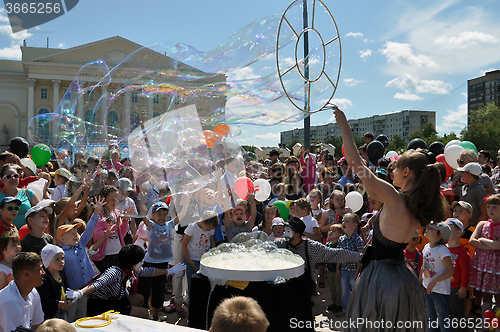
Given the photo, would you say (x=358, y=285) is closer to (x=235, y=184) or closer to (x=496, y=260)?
(x=496, y=260)

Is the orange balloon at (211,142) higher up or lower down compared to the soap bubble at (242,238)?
higher up

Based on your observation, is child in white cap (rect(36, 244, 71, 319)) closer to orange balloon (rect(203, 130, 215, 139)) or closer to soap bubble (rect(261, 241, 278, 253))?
soap bubble (rect(261, 241, 278, 253))

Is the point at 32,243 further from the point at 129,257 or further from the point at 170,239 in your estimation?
the point at 170,239

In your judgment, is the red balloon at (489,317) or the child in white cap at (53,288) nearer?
the child in white cap at (53,288)

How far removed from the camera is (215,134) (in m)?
5.62

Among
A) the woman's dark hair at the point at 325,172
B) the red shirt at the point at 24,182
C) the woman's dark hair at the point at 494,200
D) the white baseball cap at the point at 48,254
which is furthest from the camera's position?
the woman's dark hair at the point at 325,172

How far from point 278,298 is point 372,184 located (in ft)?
4.68

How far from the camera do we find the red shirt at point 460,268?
4.38 m

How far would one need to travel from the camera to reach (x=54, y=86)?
152 ft

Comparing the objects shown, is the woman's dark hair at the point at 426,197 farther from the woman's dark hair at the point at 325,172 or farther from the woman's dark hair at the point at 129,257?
the woman's dark hair at the point at 325,172

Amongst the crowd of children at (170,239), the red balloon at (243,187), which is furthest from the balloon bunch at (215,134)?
the red balloon at (243,187)

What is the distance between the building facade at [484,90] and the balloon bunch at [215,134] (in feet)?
393

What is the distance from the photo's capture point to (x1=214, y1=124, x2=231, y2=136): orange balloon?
5.47 meters

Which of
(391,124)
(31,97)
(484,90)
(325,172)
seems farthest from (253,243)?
(484,90)
